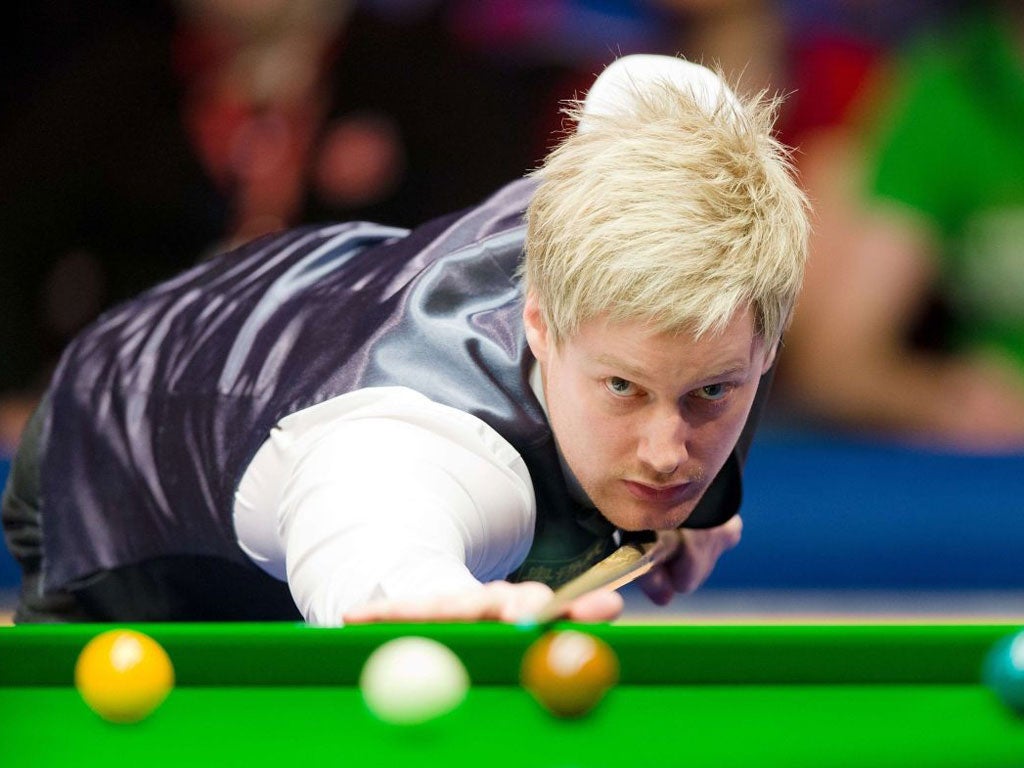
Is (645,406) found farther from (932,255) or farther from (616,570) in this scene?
(932,255)

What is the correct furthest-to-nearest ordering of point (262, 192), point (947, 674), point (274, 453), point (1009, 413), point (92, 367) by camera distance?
point (1009, 413) → point (262, 192) → point (92, 367) → point (274, 453) → point (947, 674)

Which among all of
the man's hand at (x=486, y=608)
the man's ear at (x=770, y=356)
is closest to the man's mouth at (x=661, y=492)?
the man's ear at (x=770, y=356)

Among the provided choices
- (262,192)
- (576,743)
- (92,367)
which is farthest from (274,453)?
(262,192)

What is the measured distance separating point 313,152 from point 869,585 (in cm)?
230

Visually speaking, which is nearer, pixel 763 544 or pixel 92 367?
pixel 92 367

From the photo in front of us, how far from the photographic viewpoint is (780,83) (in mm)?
5016

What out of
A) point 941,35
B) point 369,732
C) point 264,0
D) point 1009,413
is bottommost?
point 1009,413

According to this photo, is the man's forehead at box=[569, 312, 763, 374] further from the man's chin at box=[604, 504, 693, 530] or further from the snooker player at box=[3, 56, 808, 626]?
the man's chin at box=[604, 504, 693, 530]

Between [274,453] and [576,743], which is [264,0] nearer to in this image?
[274,453]

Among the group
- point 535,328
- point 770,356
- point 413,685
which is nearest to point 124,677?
point 413,685

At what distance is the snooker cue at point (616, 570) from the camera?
153 centimetres

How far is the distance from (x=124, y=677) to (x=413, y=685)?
29cm

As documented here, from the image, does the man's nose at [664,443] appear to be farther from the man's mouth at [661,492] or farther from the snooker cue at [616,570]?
the snooker cue at [616,570]

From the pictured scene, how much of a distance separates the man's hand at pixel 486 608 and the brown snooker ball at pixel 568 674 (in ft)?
0.26
